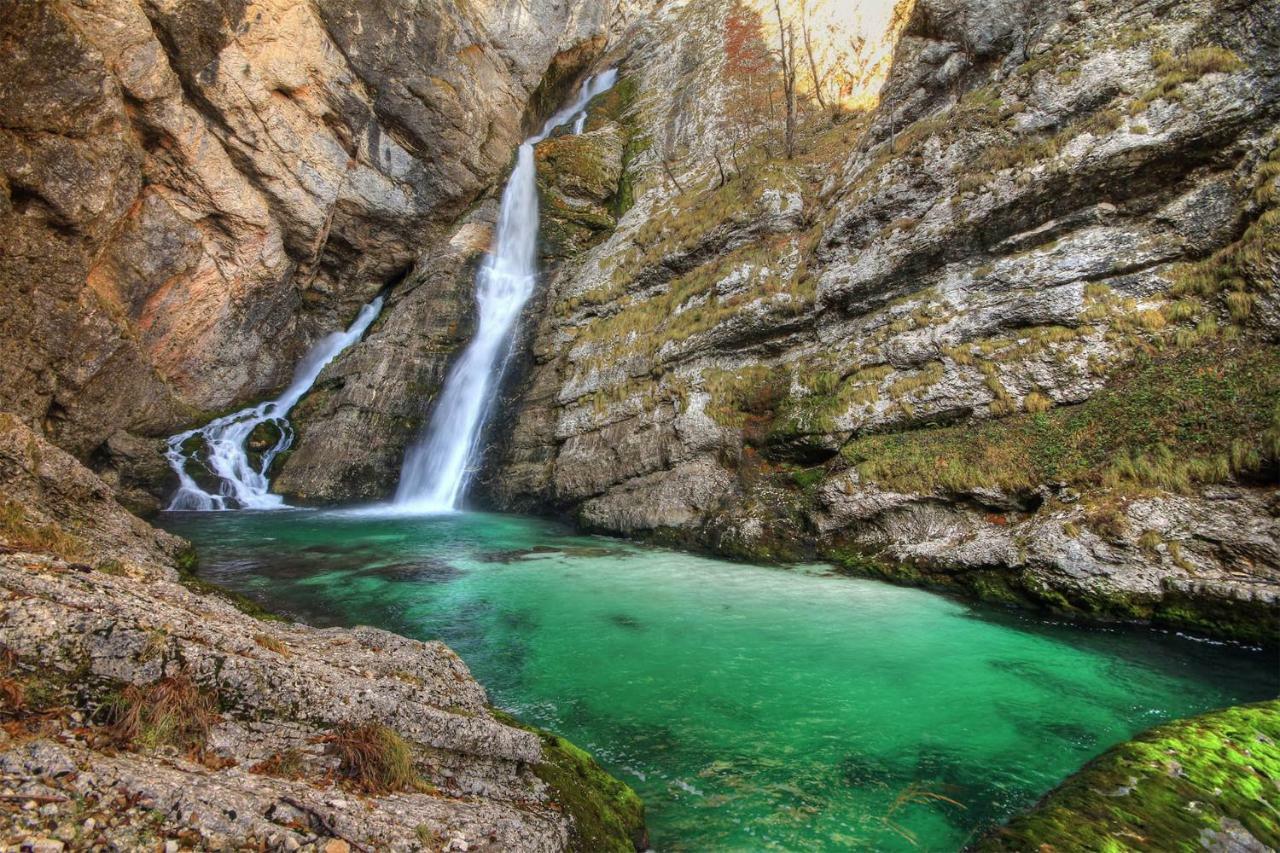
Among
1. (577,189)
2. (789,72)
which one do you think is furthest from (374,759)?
(789,72)

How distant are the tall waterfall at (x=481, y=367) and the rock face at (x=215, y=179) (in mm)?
1620

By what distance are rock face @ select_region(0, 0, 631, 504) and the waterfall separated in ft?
2.70

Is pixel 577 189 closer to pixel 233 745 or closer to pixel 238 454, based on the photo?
pixel 238 454

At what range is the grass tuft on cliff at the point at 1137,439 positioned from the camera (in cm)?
869

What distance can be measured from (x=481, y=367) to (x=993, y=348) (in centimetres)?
1838

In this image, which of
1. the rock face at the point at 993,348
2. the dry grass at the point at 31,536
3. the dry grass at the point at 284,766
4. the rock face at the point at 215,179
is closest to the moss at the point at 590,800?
the dry grass at the point at 284,766

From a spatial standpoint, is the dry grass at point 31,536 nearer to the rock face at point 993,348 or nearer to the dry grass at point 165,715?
the dry grass at point 165,715

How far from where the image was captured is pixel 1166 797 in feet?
12.0

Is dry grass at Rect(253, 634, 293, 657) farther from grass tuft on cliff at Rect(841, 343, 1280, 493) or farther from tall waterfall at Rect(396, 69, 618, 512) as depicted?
tall waterfall at Rect(396, 69, 618, 512)

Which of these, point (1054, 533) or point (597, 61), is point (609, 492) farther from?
point (597, 61)

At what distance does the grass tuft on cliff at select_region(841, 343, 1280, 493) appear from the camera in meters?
8.69

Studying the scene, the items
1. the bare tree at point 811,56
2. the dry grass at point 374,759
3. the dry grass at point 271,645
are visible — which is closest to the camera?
the dry grass at point 374,759

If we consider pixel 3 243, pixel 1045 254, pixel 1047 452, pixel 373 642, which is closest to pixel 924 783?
pixel 373 642

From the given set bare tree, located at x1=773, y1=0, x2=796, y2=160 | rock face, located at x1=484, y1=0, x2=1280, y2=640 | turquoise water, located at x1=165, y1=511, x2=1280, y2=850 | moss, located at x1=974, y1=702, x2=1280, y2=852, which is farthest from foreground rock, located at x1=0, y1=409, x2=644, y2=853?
bare tree, located at x1=773, y1=0, x2=796, y2=160
